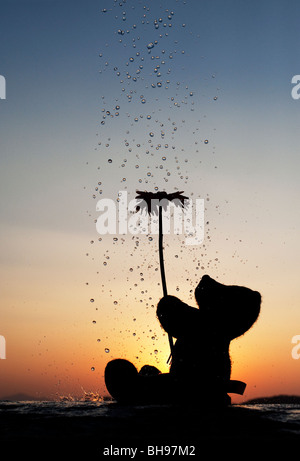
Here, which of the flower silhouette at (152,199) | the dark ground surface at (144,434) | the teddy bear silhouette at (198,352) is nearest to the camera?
the dark ground surface at (144,434)

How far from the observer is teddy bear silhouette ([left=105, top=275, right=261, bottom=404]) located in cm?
991

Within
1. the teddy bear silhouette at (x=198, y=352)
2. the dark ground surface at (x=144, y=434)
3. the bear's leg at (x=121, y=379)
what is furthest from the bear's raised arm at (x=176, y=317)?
the dark ground surface at (x=144, y=434)

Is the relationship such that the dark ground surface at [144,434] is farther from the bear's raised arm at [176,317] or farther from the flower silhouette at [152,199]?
the flower silhouette at [152,199]

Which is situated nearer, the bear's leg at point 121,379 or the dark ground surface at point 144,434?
the dark ground surface at point 144,434

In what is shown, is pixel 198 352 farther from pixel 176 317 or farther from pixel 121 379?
pixel 121 379

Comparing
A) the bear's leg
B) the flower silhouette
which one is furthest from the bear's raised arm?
the flower silhouette

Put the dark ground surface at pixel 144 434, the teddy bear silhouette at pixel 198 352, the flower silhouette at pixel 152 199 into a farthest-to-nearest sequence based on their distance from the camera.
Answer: the flower silhouette at pixel 152 199 → the teddy bear silhouette at pixel 198 352 → the dark ground surface at pixel 144 434

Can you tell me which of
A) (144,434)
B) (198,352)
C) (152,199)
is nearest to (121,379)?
(198,352)

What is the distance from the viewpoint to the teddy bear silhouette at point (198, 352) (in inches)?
390

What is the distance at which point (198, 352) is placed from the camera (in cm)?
1012
